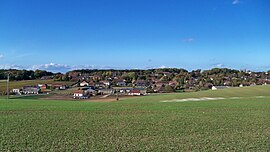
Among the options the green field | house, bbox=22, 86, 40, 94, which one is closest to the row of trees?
house, bbox=22, 86, 40, 94

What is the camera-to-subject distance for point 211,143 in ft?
37.9

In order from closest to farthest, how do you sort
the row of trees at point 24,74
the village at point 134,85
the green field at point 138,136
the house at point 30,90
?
1. the green field at point 138,136
2. the village at point 134,85
3. the house at point 30,90
4. the row of trees at point 24,74

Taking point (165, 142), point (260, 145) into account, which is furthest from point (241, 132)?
point (165, 142)

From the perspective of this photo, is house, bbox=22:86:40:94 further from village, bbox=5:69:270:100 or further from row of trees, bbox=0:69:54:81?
row of trees, bbox=0:69:54:81

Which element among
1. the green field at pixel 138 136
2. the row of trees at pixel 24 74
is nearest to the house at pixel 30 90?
the row of trees at pixel 24 74

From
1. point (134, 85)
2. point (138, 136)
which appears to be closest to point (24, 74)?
point (134, 85)

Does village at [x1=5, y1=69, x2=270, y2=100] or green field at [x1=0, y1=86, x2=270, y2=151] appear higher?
green field at [x1=0, y1=86, x2=270, y2=151]

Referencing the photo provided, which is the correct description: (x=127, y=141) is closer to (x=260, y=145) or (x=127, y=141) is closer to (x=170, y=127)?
(x=170, y=127)

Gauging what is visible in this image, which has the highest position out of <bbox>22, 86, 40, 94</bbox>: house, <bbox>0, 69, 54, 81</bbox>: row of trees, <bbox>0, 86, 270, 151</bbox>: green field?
<bbox>0, 69, 54, 81</bbox>: row of trees

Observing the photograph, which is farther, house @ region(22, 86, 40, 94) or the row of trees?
the row of trees

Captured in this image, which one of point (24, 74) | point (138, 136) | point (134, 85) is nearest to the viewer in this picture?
point (138, 136)

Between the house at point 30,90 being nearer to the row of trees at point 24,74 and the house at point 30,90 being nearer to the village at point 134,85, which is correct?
the village at point 134,85

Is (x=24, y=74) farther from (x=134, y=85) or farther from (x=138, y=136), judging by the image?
(x=138, y=136)

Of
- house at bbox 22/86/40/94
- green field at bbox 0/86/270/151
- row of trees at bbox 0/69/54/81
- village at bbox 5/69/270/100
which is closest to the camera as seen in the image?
green field at bbox 0/86/270/151
